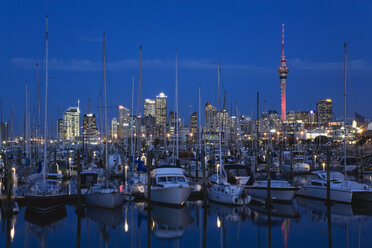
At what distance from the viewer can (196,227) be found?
29.2 meters

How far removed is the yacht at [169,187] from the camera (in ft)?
107

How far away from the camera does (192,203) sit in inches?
1446

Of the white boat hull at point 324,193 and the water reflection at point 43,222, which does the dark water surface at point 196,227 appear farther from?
the white boat hull at point 324,193

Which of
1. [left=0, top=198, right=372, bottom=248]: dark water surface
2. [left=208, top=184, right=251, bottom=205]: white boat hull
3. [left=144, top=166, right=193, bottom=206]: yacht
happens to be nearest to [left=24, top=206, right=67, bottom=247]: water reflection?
[left=0, top=198, right=372, bottom=248]: dark water surface

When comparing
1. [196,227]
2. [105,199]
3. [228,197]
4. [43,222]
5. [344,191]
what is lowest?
[196,227]

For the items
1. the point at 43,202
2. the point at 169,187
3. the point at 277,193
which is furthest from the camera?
the point at 277,193

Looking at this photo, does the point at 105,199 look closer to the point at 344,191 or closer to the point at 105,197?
the point at 105,197

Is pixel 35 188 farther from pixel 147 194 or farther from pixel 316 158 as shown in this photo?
pixel 316 158

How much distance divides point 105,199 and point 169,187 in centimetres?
456

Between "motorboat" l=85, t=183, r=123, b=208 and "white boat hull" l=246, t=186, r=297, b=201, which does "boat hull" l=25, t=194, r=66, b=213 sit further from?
"white boat hull" l=246, t=186, r=297, b=201

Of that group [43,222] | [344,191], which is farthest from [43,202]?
[344,191]

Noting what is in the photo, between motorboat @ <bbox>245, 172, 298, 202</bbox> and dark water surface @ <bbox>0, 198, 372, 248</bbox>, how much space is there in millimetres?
998

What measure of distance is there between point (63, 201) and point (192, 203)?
996 centimetres

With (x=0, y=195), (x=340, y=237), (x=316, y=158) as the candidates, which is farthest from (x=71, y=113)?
(x=340, y=237)
